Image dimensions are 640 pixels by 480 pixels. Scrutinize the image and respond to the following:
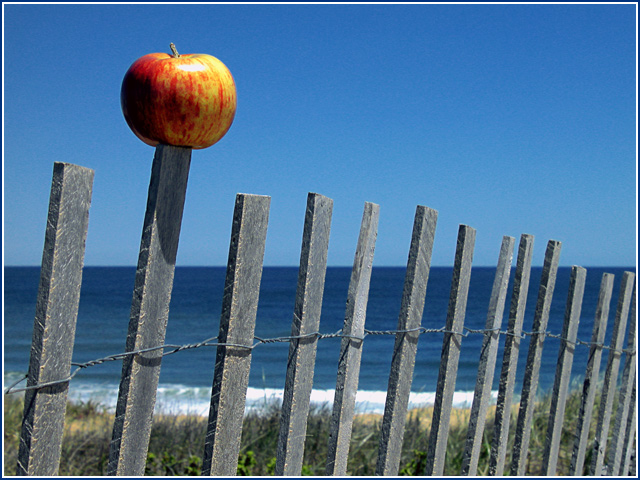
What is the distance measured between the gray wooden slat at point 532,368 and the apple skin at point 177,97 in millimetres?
2128

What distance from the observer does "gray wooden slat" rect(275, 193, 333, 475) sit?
1897 millimetres

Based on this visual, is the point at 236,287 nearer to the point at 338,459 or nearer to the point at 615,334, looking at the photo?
the point at 338,459

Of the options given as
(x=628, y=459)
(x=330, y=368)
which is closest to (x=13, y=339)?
(x=330, y=368)

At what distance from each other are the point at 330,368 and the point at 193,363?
408cm

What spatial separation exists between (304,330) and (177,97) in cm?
85

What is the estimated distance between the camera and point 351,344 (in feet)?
7.00

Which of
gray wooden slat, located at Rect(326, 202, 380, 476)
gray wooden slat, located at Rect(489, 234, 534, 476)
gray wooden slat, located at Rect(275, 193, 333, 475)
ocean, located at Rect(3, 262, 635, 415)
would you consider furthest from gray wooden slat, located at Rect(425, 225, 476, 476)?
ocean, located at Rect(3, 262, 635, 415)

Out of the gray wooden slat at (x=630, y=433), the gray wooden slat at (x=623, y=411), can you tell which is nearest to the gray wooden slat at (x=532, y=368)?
the gray wooden slat at (x=623, y=411)

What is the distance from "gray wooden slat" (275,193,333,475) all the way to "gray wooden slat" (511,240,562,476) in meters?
1.57

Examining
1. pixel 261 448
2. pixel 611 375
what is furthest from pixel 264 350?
pixel 611 375

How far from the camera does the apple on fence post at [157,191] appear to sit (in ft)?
5.16

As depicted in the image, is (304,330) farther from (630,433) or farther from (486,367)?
(630,433)

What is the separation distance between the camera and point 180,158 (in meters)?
1.67

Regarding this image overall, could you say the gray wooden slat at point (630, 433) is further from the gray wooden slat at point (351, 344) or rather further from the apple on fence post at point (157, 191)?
the apple on fence post at point (157, 191)
